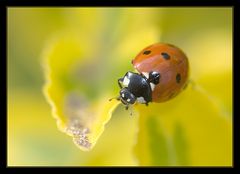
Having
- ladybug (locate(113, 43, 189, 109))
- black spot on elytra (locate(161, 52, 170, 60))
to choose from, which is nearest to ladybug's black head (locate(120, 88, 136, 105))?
ladybug (locate(113, 43, 189, 109))

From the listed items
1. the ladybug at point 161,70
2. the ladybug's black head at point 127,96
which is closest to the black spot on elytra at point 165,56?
the ladybug at point 161,70

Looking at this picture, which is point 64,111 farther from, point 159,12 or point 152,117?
point 159,12

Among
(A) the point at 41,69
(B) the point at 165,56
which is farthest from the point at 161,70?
(A) the point at 41,69

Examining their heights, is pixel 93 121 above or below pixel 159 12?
below

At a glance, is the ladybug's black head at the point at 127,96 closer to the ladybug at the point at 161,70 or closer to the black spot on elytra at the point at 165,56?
the ladybug at the point at 161,70

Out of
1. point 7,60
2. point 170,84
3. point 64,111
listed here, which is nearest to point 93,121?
point 64,111

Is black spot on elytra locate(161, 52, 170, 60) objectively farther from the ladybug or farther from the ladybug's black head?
the ladybug's black head

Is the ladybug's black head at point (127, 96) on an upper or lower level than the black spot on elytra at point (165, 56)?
lower
